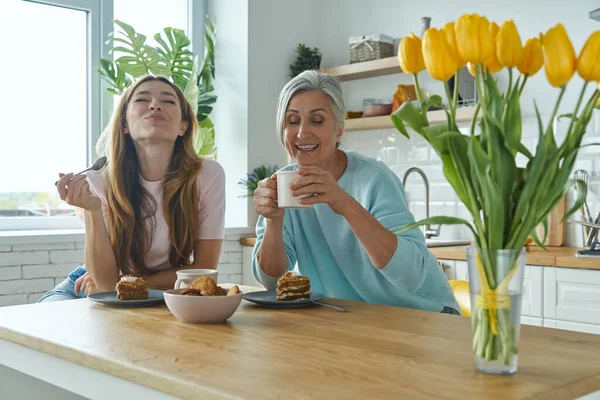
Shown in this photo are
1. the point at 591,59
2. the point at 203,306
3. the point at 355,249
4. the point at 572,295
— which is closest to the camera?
the point at 591,59

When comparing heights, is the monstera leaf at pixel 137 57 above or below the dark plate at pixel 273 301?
above

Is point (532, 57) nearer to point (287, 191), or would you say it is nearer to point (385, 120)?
point (287, 191)

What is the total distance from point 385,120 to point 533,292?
5.18 ft

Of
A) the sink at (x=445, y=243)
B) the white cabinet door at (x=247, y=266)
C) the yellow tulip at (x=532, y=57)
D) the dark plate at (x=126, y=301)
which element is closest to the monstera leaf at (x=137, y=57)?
the white cabinet door at (x=247, y=266)

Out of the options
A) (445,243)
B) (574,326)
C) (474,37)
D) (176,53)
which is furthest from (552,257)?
(176,53)

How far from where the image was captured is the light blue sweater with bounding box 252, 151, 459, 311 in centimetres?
201

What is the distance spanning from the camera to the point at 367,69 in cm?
449

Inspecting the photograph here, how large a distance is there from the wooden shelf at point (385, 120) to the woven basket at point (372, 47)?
43cm

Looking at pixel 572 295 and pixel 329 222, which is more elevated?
pixel 329 222

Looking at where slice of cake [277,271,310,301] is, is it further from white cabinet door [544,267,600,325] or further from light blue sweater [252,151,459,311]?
white cabinet door [544,267,600,325]

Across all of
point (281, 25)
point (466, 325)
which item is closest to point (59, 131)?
point (281, 25)

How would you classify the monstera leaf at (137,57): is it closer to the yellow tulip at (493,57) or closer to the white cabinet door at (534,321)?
the white cabinet door at (534,321)

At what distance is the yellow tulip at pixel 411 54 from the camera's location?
102cm

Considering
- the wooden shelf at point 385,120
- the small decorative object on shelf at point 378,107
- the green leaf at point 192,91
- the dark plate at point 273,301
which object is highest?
the green leaf at point 192,91
